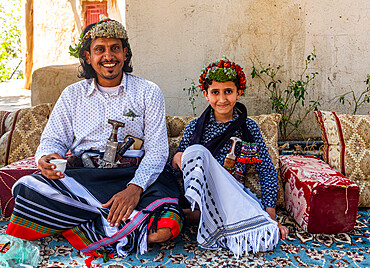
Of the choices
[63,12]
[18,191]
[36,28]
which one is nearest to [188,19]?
[18,191]

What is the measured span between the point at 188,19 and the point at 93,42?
68.1 inches

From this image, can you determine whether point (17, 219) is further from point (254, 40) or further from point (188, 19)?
point (254, 40)

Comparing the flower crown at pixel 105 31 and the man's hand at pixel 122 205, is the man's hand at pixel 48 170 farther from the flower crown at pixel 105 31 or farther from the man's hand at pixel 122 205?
the flower crown at pixel 105 31

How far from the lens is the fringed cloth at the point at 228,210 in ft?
8.54

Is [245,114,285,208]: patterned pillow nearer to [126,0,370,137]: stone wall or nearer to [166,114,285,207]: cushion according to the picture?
[166,114,285,207]: cushion

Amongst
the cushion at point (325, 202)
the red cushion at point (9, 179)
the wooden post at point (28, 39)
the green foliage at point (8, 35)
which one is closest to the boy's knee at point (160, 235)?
the red cushion at point (9, 179)

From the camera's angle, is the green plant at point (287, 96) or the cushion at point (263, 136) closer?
the cushion at point (263, 136)

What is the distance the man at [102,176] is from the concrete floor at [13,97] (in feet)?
19.2

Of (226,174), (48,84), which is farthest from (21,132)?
(226,174)

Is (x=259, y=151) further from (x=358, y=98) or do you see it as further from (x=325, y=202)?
(x=358, y=98)

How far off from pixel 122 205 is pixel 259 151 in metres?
1.22

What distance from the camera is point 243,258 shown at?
259 centimetres

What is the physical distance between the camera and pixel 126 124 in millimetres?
3029

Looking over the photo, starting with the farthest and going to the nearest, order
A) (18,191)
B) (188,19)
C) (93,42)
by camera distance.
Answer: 1. (188,19)
2. (93,42)
3. (18,191)
